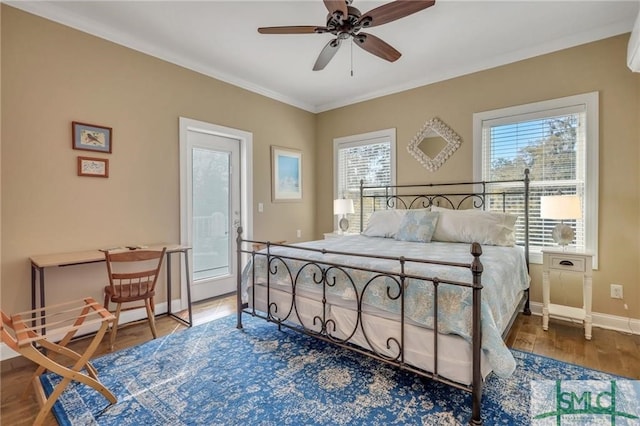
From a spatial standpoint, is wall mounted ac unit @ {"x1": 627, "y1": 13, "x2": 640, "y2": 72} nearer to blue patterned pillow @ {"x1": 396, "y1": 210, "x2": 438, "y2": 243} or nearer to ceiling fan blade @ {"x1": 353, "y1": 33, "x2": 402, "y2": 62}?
ceiling fan blade @ {"x1": 353, "y1": 33, "x2": 402, "y2": 62}

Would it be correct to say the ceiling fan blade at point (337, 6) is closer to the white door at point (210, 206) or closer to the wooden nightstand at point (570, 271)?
the white door at point (210, 206)

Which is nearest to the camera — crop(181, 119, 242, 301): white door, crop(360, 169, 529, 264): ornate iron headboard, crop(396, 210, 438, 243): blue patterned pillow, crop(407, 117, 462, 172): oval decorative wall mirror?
crop(396, 210, 438, 243): blue patterned pillow

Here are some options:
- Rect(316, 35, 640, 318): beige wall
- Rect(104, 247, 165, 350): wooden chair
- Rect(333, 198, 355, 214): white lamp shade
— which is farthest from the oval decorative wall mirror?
Rect(104, 247, 165, 350): wooden chair

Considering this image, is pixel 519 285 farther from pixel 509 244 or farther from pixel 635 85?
pixel 635 85

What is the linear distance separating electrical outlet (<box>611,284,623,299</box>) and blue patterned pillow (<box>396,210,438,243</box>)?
1685 millimetres

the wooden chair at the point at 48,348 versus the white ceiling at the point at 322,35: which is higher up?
the white ceiling at the point at 322,35

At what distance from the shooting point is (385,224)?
11.9 ft

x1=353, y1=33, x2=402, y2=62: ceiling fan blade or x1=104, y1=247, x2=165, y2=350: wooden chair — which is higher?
x1=353, y1=33, x2=402, y2=62: ceiling fan blade

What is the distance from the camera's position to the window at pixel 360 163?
4.48 metres

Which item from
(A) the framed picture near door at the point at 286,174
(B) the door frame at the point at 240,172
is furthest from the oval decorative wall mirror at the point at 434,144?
(B) the door frame at the point at 240,172

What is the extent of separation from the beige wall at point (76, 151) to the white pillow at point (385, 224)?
2.27 metres

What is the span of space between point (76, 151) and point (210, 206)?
1461mm

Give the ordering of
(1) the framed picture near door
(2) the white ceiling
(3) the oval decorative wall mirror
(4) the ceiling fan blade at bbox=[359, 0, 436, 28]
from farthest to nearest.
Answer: (1) the framed picture near door → (3) the oval decorative wall mirror → (2) the white ceiling → (4) the ceiling fan blade at bbox=[359, 0, 436, 28]

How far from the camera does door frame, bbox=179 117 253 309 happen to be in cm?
351
